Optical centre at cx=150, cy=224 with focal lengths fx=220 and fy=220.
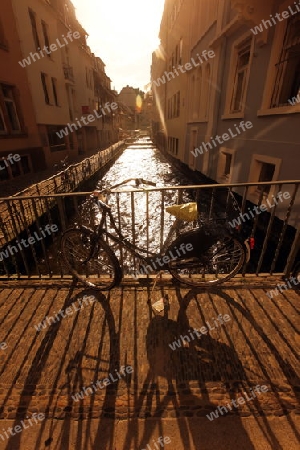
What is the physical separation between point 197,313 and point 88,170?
1358 centimetres

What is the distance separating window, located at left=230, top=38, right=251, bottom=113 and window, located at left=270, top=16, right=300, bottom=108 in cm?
149

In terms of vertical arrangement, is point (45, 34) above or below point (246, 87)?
above

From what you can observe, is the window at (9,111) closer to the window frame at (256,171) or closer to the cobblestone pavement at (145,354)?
the cobblestone pavement at (145,354)

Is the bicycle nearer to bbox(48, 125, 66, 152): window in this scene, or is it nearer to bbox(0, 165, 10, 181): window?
bbox(0, 165, 10, 181): window

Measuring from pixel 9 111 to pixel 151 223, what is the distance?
431 inches

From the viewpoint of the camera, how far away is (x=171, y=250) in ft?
10.9

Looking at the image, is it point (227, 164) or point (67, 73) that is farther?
point (67, 73)

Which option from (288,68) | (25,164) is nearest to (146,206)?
(288,68)

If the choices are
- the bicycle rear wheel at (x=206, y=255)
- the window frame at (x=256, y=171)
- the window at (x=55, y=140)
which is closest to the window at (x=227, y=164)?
the window frame at (x=256, y=171)

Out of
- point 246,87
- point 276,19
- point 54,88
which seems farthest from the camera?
point 54,88

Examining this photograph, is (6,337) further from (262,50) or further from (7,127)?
(7,127)

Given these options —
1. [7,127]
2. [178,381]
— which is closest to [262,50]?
[178,381]

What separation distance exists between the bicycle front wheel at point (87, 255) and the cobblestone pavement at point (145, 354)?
0.70ft

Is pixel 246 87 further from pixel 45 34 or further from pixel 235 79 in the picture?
pixel 45 34
